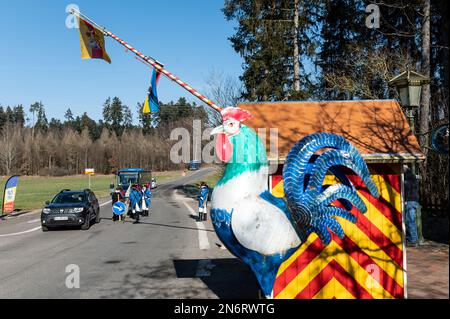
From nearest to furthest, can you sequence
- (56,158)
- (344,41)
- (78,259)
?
(78,259) < (344,41) < (56,158)

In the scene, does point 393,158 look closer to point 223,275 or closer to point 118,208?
point 223,275

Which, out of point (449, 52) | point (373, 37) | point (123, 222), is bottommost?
point (123, 222)

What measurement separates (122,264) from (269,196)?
6.37 metres

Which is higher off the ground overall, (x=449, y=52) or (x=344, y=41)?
(x=344, y=41)

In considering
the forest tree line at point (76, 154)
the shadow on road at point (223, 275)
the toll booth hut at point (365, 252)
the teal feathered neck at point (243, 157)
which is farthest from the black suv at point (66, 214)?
the forest tree line at point (76, 154)

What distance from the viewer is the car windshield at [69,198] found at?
1680 cm

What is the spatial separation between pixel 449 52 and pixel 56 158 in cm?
11626

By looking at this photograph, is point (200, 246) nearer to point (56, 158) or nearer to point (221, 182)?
point (221, 182)

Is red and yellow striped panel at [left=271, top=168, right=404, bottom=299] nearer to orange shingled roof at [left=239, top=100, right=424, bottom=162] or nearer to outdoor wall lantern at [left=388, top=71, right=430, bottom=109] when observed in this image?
orange shingled roof at [left=239, top=100, right=424, bottom=162]

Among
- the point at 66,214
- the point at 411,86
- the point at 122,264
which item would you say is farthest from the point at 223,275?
the point at 66,214

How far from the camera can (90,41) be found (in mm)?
7750

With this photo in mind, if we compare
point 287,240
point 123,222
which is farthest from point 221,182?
point 123,222

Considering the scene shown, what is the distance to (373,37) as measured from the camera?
21844 millimetres

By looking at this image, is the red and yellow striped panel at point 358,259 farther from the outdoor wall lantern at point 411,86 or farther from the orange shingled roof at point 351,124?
the outdoor wall lantern at point 411,86
